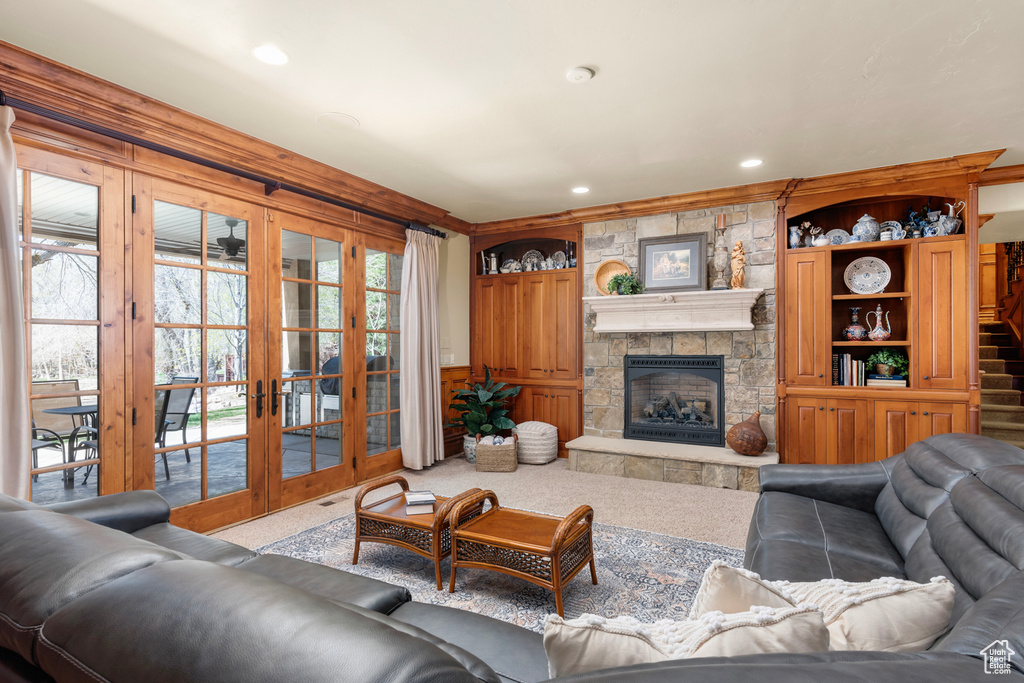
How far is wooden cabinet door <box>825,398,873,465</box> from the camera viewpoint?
4.13 metres

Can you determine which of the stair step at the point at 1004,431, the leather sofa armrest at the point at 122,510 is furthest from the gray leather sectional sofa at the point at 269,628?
the stair step at the point at 1004,431

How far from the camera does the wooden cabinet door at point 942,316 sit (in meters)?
3.87

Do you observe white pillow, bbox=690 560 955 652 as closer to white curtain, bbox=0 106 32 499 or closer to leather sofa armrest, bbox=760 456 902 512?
leather sofa armrest, bbox=760 456 902 512

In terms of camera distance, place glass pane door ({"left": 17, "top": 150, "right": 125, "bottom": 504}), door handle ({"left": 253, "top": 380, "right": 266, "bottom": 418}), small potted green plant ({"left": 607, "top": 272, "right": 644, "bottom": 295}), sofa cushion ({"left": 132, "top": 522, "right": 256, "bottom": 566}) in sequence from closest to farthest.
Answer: sofa cushion ({"left": 132, "top": 522, "right": 256, "bottom": 566}) → glass pane door ({"left": 17, "top": 150, "right": 125, "bottom": 504}) → door handle ({"left": 253, "top": 380, "right": 266, "bottom": 418}) → small potted green plant ({"left": 607, "top": 272, "right": 644, "bottom": 295})

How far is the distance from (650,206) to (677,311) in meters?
1.05

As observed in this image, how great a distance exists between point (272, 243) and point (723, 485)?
406cm

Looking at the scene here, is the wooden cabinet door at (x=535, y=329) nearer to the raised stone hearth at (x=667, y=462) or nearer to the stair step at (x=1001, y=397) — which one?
the raised stone hearth at (x=667, y=462)

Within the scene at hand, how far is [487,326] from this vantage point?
5.87 meters

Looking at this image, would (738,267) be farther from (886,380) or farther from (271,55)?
(271,55)

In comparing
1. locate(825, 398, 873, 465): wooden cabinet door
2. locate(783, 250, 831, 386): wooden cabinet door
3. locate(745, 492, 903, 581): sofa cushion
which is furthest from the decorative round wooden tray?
locate(745, 492, 903, 581): sofa cushion

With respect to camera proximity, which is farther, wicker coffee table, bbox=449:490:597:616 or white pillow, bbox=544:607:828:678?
wicker coffee table, bbox=449:490:597:616

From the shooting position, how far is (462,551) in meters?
2.43

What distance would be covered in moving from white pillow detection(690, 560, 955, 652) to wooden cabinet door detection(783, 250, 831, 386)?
12.7 ft

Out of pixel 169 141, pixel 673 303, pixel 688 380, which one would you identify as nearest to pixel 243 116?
pixel 169 141
